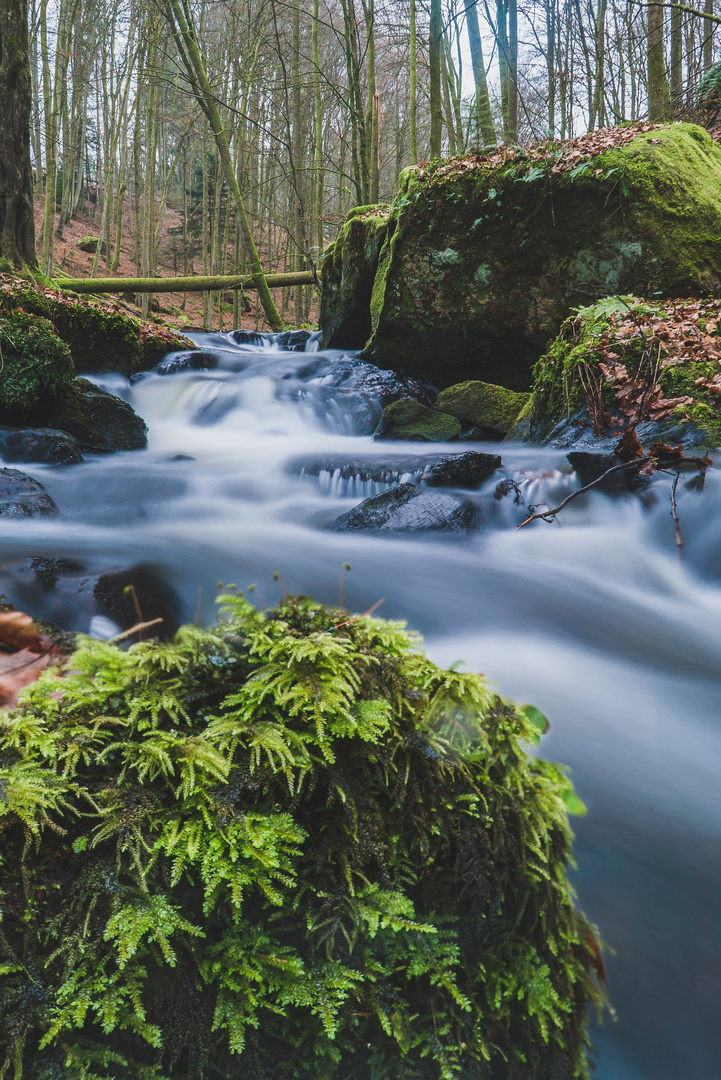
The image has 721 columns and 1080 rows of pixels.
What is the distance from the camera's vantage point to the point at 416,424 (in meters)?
7.38

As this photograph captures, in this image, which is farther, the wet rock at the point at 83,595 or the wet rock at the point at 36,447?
the wet rock at the point at 36,447

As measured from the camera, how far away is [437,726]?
1.14m

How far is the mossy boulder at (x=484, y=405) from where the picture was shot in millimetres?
7141

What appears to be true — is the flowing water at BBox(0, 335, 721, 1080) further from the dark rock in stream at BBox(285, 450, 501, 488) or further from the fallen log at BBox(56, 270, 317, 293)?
the fallen log at BBox(56, 270, 317, 293)

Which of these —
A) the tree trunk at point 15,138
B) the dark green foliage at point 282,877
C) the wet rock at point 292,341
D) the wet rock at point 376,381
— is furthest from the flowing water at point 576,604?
the wet rock at point 292,341

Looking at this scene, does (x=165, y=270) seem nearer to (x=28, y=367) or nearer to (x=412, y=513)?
(x=28, y=367)

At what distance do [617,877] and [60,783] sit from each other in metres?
1.33

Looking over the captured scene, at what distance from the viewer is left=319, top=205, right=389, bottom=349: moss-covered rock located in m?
9.73

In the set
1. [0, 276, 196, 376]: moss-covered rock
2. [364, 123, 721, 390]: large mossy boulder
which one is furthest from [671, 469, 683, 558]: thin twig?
[0, 276, 196, 376]: moss-covered rock

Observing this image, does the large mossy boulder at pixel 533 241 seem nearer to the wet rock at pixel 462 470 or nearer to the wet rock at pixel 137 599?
the wet rock at pixel 462 470

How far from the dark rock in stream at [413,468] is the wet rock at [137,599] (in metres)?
2.89

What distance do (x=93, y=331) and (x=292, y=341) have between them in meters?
5.21

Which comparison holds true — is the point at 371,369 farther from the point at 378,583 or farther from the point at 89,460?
the point at 378,583

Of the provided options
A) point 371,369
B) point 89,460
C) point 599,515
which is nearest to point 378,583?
point 599,515
